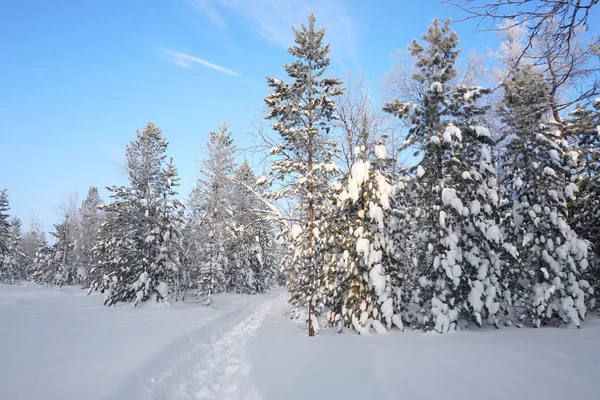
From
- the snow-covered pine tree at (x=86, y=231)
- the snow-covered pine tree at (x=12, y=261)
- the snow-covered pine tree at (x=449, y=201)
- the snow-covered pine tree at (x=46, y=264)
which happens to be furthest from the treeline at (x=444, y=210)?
the snow-covered pine tree at (x=12, y=261)

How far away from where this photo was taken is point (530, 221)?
10.1m

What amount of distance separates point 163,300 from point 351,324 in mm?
11915

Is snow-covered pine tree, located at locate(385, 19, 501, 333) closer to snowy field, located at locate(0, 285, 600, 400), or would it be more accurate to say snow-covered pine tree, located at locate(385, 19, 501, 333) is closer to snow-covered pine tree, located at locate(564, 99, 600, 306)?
snowy field, located at locate(0, 285, 600, 400)

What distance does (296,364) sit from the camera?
6.52 meters

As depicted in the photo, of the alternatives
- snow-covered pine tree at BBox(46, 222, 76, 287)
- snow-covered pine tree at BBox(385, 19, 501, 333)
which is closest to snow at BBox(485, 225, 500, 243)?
snow-covered pine tree at BBox(385, 19, 501, 333)

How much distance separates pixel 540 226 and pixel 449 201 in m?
3.66

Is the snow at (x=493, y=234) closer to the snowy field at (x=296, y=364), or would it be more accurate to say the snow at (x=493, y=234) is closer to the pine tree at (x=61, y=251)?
the snowy field at (x=296, y=364)

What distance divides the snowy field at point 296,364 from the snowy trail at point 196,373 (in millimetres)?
26

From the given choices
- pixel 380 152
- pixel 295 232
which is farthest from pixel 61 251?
pixel 380 152

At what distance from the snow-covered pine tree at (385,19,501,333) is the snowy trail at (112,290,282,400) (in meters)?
5.89

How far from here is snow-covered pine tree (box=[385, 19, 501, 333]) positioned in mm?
8891

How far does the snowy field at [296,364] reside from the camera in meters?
4.45

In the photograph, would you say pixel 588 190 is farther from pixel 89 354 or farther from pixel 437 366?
pixel 89 354

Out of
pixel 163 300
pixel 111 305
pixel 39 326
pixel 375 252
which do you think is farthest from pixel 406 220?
pixel 111 305
